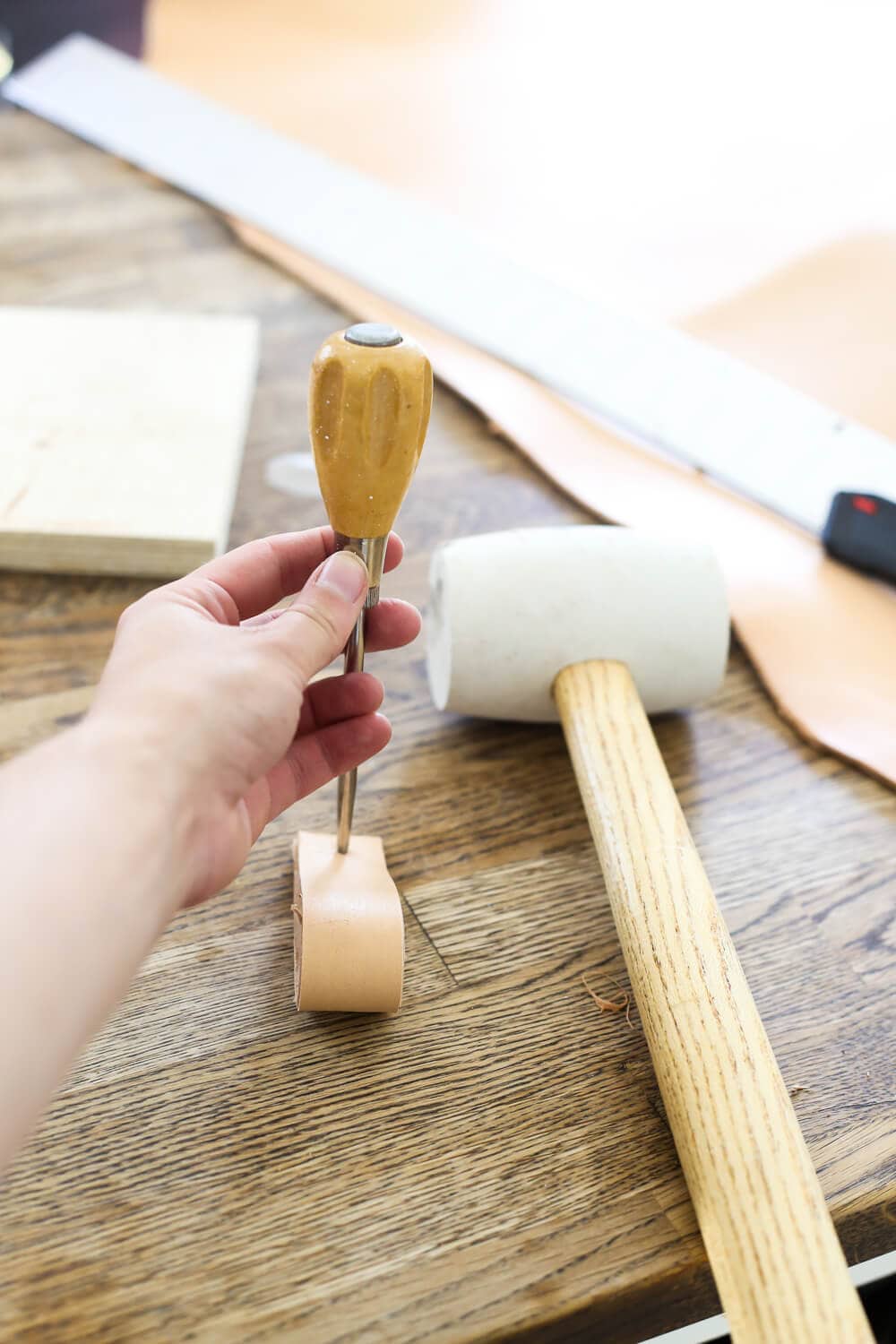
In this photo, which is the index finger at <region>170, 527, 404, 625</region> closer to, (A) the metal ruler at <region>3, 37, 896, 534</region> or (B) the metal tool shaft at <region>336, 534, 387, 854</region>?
(B) the metal tool shaft at <region>336, 534, 387, 854</region>

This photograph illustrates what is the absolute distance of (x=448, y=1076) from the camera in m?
0.57

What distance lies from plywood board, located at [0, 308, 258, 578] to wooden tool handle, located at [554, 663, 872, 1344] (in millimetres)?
366

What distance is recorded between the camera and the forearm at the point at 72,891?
387 mm

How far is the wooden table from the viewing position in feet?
1.61

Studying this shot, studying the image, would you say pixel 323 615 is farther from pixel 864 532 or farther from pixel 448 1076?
pixel 864 532

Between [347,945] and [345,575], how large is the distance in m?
0.18

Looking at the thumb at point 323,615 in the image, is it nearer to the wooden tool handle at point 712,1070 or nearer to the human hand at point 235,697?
the human hand at point 235,697

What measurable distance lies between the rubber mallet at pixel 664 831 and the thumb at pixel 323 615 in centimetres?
17

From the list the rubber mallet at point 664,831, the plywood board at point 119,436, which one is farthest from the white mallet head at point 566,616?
the plywood board at point 119,436

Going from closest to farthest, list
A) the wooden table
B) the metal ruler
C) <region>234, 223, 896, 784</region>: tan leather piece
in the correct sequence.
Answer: the wooden table
<region>234, 223, 896, 784</region>: tan leather piece
the metal ruler

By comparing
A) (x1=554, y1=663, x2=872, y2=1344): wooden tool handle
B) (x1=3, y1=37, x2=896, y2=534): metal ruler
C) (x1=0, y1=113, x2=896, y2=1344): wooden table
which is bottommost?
(x1=0, y1=113, x2=896, y2=1344): wooden table

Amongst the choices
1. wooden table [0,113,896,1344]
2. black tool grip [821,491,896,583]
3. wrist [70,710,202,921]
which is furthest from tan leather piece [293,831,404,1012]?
black tool grip [821,491,896,583]

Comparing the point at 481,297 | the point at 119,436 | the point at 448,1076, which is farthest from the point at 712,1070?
the point at 481,297

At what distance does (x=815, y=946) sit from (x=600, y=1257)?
0.23 meters
